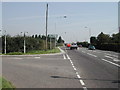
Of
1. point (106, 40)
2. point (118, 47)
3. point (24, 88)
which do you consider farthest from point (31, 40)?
point (106, 40)

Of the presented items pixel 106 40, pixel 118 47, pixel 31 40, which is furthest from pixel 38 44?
pixel 106 40

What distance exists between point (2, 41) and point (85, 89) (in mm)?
30821

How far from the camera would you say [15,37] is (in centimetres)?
3847

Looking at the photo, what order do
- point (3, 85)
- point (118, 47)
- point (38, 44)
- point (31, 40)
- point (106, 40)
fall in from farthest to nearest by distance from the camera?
point (106, 40) < point (118, 47) < point (38, 44) < point (31, 40) < point (3, 85)

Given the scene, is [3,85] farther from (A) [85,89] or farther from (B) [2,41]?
(B) [2,41]

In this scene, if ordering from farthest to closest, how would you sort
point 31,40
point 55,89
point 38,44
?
point 38,44 → point 31,40 → point 55,89

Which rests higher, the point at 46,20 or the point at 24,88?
the point at 46,20

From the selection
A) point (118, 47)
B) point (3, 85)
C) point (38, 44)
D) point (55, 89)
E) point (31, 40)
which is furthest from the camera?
point (118, 47)

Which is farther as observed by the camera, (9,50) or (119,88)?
(9,50)

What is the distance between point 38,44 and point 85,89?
36.6 meters

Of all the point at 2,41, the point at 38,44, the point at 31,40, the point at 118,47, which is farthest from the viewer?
the point at 118,47

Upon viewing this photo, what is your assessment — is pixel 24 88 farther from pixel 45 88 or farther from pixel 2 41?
pixel 2 41

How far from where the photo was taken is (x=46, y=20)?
38188 mm

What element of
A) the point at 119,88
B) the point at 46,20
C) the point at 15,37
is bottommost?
the point at 119,88
